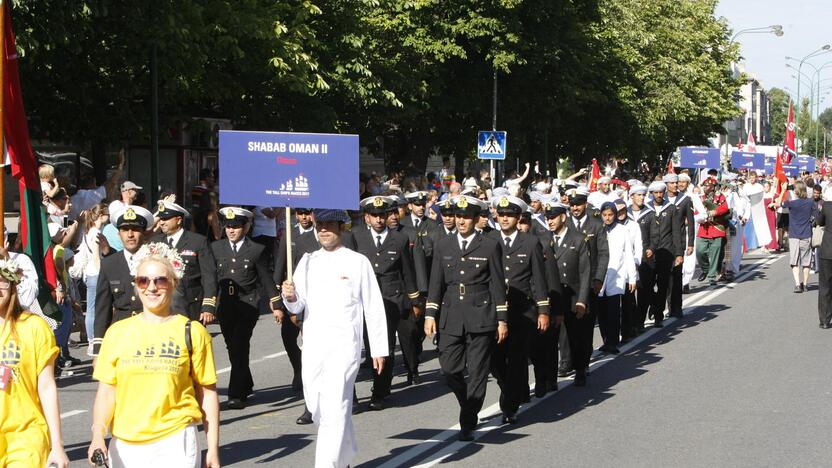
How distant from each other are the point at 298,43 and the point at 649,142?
32.6m

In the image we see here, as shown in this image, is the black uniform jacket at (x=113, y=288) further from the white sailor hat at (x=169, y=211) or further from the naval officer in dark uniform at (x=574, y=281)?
the naval officer in dark uniform at (x=574, y=281)

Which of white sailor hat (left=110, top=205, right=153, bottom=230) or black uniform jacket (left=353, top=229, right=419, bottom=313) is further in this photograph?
black uniform jacket (left=353, top=229, right=419, bottom=313)

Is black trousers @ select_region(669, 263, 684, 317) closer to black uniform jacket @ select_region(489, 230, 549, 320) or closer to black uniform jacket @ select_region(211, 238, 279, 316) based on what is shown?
black uniform jacket @ select_region(489, 230, 549, 320)

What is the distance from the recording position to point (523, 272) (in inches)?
437

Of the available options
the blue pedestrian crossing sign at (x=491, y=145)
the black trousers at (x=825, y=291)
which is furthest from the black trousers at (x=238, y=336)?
the blue pedestrian crossing sign at (x=491, y=145)

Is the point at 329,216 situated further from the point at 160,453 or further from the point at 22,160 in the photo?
the point at 160,453

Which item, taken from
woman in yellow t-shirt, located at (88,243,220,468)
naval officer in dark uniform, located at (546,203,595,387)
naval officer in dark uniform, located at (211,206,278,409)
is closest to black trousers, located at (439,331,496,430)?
naval officer in dark uniform, located at (211,206,278,409)

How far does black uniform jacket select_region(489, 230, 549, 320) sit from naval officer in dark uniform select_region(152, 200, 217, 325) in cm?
240

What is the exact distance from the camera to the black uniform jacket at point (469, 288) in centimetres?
1002

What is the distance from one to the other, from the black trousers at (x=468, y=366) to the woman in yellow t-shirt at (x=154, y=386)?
423 cm

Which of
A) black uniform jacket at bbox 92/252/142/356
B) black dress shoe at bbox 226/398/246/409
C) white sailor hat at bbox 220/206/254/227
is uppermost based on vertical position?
white sailor hat at bbox 220/206/254/227

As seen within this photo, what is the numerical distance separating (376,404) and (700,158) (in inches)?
1251

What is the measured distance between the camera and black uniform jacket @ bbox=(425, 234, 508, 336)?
1002 cm

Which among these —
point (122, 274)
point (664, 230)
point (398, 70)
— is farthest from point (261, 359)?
point (398, 70)
